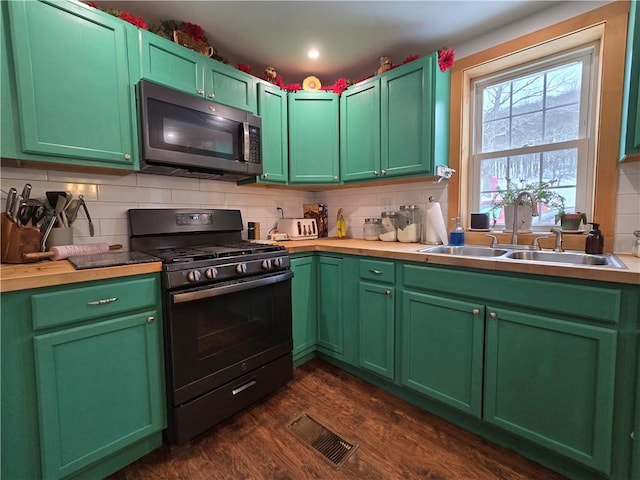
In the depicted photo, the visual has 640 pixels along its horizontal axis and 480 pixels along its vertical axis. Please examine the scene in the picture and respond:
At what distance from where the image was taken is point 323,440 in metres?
1.47

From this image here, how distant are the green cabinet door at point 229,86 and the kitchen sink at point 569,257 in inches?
76.8

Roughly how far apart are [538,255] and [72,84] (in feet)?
8.46

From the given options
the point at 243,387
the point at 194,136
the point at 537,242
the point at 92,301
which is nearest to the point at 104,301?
the point at 92,301

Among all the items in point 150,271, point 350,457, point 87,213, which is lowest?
point 350,457

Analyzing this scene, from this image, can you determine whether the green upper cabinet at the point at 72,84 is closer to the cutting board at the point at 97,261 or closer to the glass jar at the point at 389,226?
the cutting board at the point at 97,261

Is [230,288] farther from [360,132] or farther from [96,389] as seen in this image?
[360,132]

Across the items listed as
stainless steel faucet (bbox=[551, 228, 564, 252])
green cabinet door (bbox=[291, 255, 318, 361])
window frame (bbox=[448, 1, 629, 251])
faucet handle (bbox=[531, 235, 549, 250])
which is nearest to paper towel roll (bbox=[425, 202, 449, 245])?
window frame (bbox=[448, 1, 629, 251])

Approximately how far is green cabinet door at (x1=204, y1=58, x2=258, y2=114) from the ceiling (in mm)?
251

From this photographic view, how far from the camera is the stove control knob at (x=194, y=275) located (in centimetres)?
138

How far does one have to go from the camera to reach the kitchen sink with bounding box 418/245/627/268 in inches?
55.6

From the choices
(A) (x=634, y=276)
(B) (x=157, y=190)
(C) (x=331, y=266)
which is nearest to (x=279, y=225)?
(C) (x=331, y=266)

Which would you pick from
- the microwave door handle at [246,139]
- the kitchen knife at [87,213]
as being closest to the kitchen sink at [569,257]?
the microwave door handle at [246,139]

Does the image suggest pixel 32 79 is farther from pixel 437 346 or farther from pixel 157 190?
pixel 437 346

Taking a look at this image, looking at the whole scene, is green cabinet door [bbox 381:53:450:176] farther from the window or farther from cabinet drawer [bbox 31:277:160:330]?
cabinet drawer [bbox 31:277:160:330]
